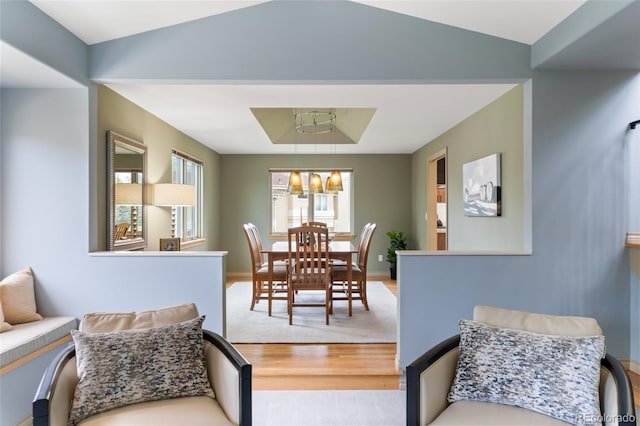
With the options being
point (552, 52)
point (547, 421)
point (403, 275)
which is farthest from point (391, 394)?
point (552, 52)

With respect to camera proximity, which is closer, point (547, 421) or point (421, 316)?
point (547, 421)

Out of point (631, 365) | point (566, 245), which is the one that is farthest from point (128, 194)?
point (631, 365)

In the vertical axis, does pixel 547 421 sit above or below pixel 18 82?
below

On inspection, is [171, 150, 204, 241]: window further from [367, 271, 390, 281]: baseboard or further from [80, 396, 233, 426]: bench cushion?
[80, 396, 233, 426]: bench cushion

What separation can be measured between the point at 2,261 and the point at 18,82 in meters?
1.28

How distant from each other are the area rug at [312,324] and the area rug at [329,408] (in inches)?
27.2

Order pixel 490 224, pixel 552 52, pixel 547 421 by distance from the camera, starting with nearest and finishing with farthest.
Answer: pixel 547 421
pixel 552 52
pixel 490 224

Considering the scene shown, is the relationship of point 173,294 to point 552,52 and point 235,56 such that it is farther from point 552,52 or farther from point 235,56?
point 552,52

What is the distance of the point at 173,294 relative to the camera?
279 centimetres

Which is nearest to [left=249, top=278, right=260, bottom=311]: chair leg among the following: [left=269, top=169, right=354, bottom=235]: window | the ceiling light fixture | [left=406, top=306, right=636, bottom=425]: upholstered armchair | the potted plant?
[left=269, top=169, right=354, bottom=235]: window

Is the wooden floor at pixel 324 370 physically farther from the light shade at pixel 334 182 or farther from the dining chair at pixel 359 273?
the light shade at pixel 334 182

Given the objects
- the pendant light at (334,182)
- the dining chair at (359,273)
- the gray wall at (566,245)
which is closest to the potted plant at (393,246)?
the pendant light at (334,182)

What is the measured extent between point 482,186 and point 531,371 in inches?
94.1

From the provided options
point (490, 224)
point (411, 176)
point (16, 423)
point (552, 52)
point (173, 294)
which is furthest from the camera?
point (411, 176)
